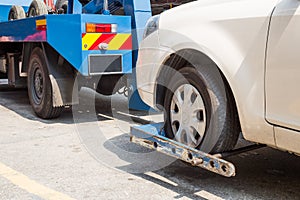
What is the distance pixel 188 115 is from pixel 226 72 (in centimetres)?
58

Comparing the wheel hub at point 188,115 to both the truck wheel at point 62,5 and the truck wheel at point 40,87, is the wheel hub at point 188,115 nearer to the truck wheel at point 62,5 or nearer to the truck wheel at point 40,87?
the truck wheel at point 40,87

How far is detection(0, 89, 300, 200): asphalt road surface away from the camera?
3494mm

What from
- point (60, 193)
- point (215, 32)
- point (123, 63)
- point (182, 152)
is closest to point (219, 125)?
point (182, 152)

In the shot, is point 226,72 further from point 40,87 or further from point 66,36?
point 40,87

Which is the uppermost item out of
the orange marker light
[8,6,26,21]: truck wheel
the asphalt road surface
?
[8,6,26,21]: truck wheel

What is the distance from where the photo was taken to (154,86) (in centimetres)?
397

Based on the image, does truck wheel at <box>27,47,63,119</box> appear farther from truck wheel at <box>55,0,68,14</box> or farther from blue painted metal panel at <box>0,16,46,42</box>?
truck wheel at <box>55,0,68,14</box>

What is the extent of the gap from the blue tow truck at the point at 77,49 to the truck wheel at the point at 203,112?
2041mm

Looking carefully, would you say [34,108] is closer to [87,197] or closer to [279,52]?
[87,197]

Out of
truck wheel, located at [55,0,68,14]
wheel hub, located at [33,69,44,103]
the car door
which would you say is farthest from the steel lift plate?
truck wheel, located at [55,0,68,14]

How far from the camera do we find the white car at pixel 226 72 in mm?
2779

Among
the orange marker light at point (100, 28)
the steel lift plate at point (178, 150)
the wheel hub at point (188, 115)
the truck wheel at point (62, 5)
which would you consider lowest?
the steel lift plate at point (178, 150)

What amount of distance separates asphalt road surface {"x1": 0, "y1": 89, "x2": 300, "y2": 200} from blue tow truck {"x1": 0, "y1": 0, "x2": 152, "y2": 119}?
56 cm

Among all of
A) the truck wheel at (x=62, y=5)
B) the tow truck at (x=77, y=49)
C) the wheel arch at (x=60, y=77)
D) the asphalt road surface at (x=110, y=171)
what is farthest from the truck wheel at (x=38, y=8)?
the asphalt road surface at (x=110, y=171)
